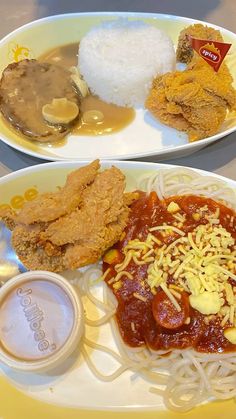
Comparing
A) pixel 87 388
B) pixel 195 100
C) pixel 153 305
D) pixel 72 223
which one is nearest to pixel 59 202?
pixel 72 223

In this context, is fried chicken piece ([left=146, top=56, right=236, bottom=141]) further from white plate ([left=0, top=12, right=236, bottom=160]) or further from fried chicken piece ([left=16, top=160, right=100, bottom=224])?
fried chicken piece ([left=16, top=160, right=100, bottom=224])

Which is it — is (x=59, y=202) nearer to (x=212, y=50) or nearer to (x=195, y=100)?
(x=195, y=100)

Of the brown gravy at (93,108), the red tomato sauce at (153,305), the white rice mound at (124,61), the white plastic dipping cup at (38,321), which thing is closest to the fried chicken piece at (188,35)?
the white rice mound at (124,61)

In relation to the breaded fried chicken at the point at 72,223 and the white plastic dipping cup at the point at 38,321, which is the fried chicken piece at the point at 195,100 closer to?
the breaded fried chicken at the point at 72,223

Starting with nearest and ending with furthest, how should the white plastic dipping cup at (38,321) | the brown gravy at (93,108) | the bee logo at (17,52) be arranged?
the white plastic dipping cup at (38,321), the brown gravy at (93,108), the bee logo at (17,52)

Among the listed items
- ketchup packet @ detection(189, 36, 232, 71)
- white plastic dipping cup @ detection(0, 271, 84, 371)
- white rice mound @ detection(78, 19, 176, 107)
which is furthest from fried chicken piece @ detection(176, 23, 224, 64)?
white plastic dipping cup @ detection(0, 271, 84, 371)

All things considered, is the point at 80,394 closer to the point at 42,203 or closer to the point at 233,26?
the point at 42,203

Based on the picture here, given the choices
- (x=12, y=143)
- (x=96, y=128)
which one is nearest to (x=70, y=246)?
(x=12, y=143)
